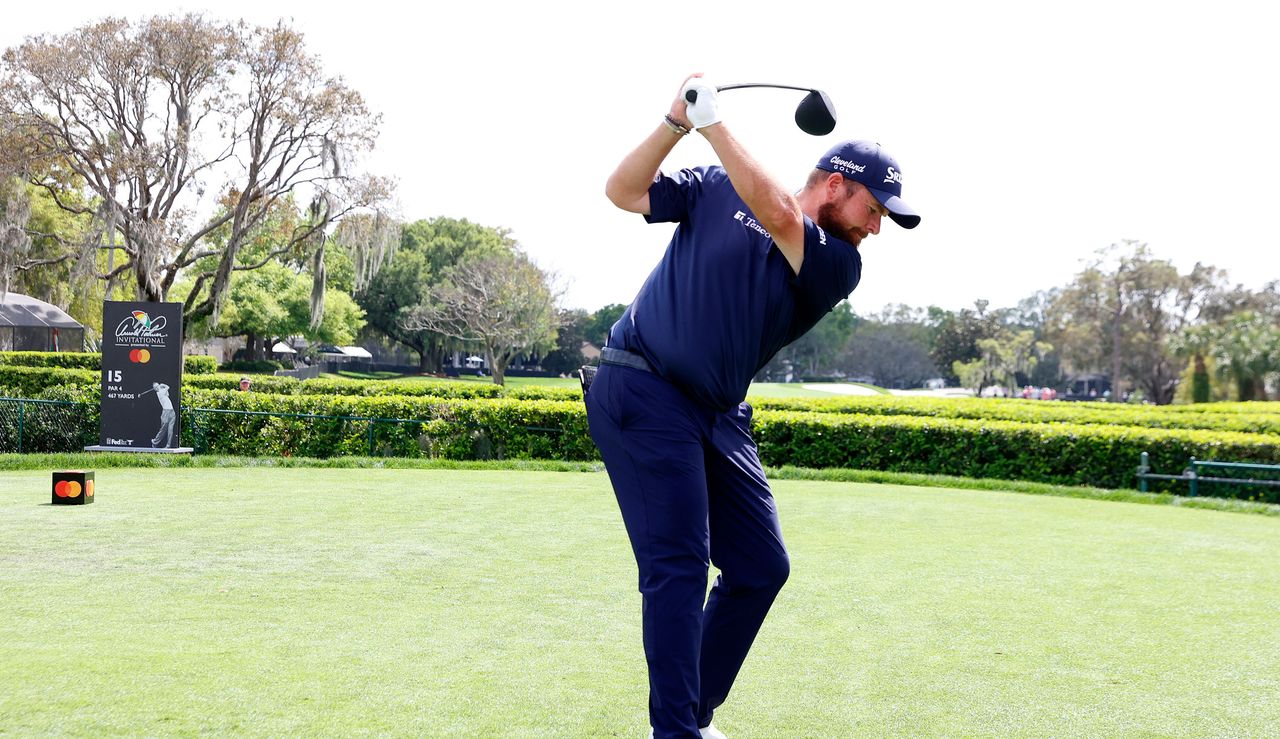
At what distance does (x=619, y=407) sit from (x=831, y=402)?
81.6 ft

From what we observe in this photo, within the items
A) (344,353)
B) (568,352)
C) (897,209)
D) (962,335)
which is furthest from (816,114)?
(962,335)

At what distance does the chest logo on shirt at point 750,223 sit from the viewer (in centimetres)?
326

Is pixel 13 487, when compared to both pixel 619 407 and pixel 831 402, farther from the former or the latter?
pixel 831 402

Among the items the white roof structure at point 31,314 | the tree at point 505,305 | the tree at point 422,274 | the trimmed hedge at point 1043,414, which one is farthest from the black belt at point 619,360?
the tree at point 422,274

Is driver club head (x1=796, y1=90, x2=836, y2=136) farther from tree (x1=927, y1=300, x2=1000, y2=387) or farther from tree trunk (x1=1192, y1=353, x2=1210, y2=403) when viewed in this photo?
tree (x1=927, y1=300, x2=1000, y2=387)

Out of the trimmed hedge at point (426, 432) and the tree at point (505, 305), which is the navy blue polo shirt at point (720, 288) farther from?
the tree at point (505, 305)

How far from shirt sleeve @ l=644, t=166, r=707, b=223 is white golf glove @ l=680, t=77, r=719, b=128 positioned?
0.31 m

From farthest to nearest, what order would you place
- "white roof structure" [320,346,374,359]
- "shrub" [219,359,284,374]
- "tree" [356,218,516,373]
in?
"white roof structure" [320,346,374,359] → "tree" [356,218,516,373] → "shrub" [219,359,284,374]

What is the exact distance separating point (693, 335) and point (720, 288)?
150 mm

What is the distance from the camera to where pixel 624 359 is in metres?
3.42

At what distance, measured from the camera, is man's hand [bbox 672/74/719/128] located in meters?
3.00

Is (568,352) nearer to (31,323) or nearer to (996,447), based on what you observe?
(31,323)

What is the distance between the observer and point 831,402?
2781cm

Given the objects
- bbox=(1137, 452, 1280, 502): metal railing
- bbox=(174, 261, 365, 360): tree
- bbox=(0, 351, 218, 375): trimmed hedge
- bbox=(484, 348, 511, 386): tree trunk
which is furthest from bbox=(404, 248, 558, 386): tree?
bbox=(1137, 452, 1280, 502): metal railing
